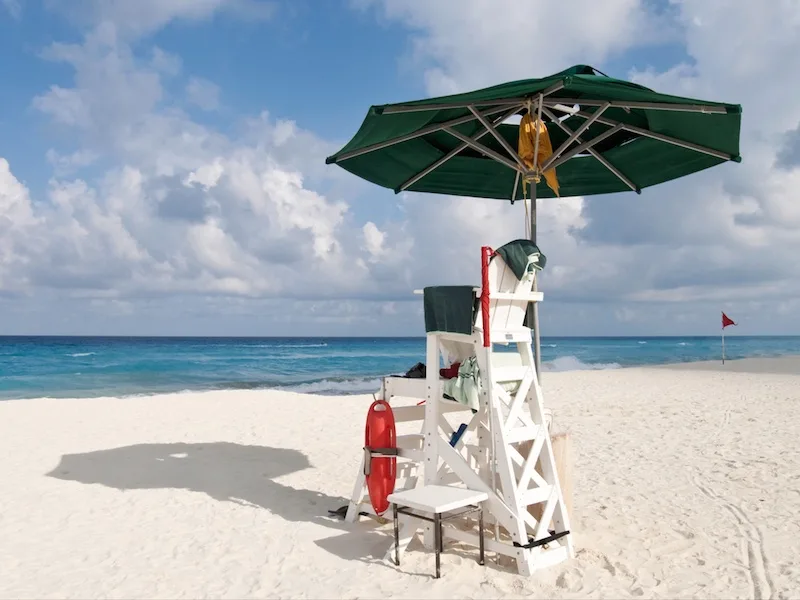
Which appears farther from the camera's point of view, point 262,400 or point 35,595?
point 262,400

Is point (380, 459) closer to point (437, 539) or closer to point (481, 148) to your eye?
point (437, 539)

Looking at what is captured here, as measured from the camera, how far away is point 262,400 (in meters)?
13.6

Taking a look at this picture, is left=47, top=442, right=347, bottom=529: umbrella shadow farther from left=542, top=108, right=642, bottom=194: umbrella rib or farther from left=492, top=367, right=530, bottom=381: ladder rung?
left=542, top=108, right=642, bottom=194: umbrella rib

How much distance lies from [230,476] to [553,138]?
4.97 metres

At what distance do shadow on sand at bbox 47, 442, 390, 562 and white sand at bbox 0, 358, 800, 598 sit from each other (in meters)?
0.03

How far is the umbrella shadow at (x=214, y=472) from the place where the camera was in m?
5.80

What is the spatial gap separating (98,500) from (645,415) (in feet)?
27.2

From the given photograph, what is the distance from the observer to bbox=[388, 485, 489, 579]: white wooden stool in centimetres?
386

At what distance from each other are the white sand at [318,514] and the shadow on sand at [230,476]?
3 cm

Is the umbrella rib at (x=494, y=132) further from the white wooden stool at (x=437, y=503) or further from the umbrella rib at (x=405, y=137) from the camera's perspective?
the white wooden stool at (x=437, y=503)

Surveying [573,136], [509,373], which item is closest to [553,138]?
[573,136]

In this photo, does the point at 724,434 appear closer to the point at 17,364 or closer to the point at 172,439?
the point at 172,439

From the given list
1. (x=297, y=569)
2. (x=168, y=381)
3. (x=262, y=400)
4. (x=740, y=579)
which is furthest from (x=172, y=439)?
(x=168, y=381)

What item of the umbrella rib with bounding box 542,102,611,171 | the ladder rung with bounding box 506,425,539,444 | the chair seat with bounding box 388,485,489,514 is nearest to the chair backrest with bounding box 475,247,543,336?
the ladder rung with bounding box 506,425,539,444
